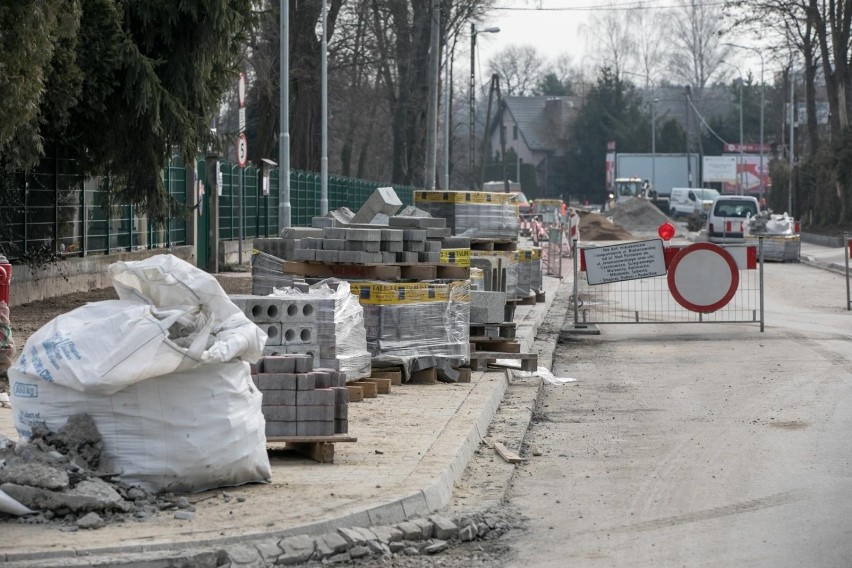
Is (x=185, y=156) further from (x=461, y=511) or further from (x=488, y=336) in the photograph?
(x=461, y=511)

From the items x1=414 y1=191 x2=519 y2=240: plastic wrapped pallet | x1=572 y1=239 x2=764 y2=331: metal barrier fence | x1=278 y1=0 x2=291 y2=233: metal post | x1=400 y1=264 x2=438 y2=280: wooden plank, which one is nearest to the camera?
x1=400 y1=264 x2=438 y2=280: wooden plank

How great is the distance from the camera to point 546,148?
133 metres

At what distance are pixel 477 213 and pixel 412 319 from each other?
7.22 meters

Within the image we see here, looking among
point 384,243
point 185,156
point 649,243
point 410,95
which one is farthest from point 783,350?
point 410,95

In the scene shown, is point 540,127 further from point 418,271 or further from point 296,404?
point 296,404

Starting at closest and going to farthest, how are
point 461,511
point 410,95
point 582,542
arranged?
point 582,542, point 461,511, point 410,95

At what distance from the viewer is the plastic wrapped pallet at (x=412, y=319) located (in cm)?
1223

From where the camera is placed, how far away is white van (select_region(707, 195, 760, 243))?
44688 mm

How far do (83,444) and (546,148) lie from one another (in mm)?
127891

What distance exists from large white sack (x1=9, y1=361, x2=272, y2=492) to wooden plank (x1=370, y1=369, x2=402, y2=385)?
485cm

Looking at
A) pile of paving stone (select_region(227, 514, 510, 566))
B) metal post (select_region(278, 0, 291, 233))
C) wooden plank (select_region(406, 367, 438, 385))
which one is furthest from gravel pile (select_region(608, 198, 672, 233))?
pile of paving stone (select_region(227, 514, 510, 566))

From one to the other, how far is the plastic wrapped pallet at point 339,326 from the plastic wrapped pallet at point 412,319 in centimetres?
44

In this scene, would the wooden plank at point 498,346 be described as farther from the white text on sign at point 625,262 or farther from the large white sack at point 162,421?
the large white sack at point 162,421

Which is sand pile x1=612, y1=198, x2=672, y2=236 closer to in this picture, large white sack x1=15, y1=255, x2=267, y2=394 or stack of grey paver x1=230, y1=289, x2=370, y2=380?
stack of grey paver x1=230, y1=289, x2=370, y2=380
